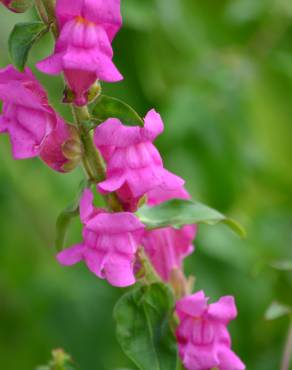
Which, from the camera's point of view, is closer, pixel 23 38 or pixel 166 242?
pixel 23 38

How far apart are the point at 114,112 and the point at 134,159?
0.16 ft

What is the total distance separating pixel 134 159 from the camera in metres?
0.75

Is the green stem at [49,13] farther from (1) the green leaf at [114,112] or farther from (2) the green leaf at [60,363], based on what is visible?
(2) the green leaf at [60,363]

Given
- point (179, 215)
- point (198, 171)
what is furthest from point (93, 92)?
point (198, 171)

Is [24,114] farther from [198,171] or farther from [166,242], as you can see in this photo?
[198,171]

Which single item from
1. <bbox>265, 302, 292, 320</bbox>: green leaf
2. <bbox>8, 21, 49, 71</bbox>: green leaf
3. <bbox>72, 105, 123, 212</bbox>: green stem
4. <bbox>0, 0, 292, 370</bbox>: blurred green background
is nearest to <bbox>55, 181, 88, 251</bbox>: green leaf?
<bbox>72, 105, 123, 212</bbox>: green stem

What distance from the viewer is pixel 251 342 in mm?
1579

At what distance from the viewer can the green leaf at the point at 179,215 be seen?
829 mm

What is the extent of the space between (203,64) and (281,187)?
0.26m

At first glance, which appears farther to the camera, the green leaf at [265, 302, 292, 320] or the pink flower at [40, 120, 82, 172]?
the green leaf at [265, 302, 292, 320]

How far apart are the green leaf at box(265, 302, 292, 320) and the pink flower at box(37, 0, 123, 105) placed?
33 cm

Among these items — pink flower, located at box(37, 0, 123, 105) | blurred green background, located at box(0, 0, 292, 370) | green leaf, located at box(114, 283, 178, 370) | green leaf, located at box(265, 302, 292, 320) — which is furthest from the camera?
blurred green background, located at box(0, 0, 292, 370)

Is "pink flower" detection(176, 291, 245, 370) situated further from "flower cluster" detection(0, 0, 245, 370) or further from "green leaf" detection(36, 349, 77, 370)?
"green leaf" detection(36, 349, 77, 370)

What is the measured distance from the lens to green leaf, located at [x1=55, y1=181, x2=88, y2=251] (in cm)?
80
